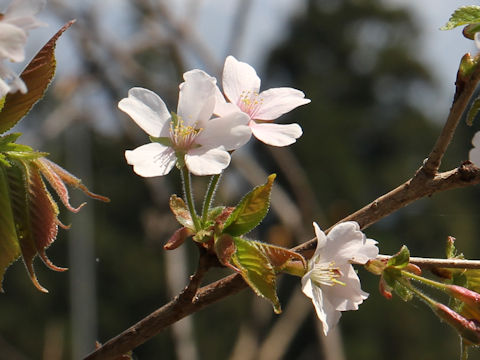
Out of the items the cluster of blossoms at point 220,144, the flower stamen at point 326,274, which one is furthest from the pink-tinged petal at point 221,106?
the flower stamen at point 326,274

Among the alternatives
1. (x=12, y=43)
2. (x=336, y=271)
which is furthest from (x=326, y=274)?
(x=12, y=43)

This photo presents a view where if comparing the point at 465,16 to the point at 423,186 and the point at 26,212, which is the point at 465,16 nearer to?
the point at 423,186

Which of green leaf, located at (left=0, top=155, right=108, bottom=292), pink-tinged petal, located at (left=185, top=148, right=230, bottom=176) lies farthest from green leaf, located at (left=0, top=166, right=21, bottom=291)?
pink-tinged petal, located at (left=185, top=148, right=230, bottom=176)

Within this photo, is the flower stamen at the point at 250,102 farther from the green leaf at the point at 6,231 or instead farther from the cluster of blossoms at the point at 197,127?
the green leaf at the point at 6,231

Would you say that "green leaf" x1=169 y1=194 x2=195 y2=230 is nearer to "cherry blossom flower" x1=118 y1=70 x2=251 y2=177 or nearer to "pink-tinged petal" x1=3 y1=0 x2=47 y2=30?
"cherry blossom flower" x1=118 y1=70 x2=251 y2=177

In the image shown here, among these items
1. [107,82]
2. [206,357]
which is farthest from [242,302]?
[107,82]
